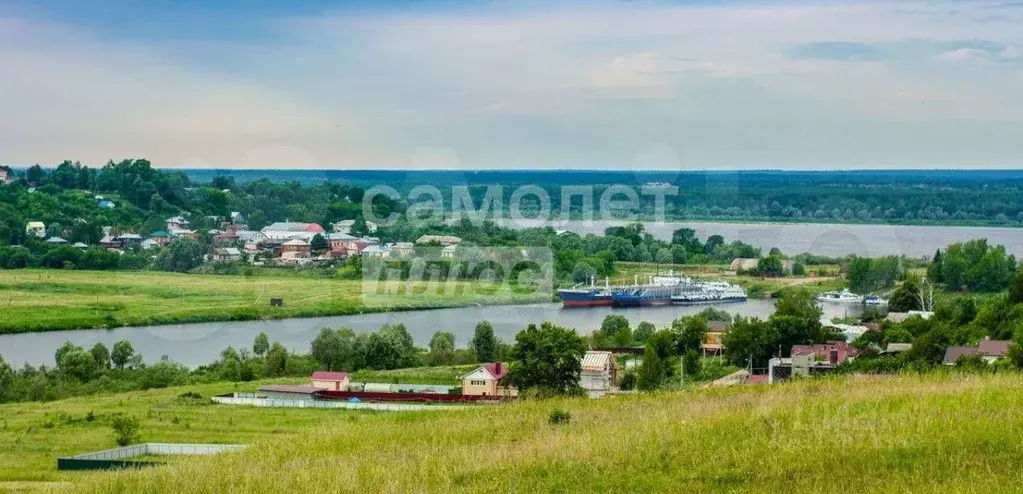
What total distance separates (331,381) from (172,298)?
1375 cm

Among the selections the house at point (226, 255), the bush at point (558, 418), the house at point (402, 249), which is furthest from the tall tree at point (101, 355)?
the house at point (226, 255)

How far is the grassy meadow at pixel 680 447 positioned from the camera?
165 inches

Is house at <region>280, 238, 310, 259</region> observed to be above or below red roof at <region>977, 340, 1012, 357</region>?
above

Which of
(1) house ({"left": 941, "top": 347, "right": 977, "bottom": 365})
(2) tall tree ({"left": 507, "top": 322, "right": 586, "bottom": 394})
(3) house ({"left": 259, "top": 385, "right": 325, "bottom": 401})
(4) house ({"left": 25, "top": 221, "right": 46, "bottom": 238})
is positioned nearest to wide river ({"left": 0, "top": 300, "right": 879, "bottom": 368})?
(3) house ({"left": 259, "top": 385, "right": 325, "bottom": 401})

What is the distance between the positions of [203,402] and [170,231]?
83.4 ft

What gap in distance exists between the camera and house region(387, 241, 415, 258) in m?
30.8

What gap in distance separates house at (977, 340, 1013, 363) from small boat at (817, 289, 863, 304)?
48.4ft

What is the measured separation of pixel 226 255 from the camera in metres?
32.8

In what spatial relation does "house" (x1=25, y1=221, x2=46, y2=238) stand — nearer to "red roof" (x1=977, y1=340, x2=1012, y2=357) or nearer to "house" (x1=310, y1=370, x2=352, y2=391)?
"house" (x1=310, y1=370, x2=352, y2=391)

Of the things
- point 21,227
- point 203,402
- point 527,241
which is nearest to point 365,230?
point 527,241

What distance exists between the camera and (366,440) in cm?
603

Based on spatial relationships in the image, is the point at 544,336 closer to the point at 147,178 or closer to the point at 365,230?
the point at 365,230

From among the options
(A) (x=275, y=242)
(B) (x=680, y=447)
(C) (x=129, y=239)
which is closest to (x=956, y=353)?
(B) (x=680, y=447)

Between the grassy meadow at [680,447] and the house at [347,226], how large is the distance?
96.2ft
